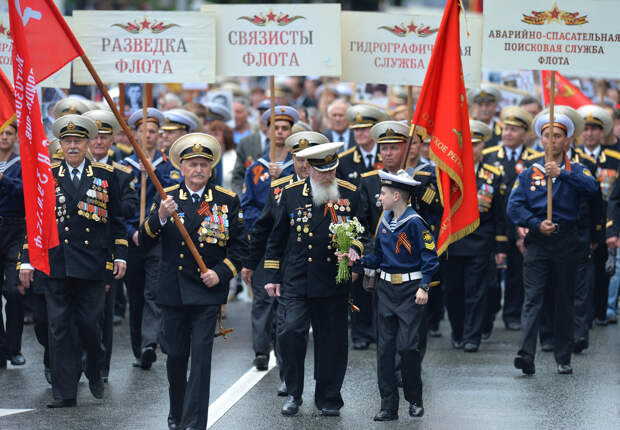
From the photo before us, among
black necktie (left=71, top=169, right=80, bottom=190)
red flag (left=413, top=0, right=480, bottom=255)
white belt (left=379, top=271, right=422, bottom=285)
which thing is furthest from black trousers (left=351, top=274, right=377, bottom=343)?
black necktie (left=71, top=169, right=80, bottom=190)

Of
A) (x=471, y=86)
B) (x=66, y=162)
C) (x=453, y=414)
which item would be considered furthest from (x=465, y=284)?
(x=66, y=162)

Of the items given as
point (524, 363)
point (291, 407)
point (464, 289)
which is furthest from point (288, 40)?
Answer: point (291, 407)

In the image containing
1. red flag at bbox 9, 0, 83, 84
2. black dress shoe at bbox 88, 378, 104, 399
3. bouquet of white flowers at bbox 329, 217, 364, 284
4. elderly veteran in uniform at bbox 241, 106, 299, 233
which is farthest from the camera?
elderly veteran in uniform at bbox 241, 106, 299, 233

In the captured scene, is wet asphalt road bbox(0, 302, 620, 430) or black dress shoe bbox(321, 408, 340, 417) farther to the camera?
black dress shoe bbox(321, 408, 340, 417)

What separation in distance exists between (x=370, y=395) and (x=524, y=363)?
163cm

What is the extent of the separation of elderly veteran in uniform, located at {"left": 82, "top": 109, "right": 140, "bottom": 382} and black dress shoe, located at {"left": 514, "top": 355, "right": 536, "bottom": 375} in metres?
3.64

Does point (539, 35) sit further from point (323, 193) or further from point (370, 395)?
point (370, 395)

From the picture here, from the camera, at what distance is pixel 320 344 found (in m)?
10.2

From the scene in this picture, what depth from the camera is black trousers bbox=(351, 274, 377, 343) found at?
526 inches

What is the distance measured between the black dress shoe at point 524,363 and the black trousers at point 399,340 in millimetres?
1817

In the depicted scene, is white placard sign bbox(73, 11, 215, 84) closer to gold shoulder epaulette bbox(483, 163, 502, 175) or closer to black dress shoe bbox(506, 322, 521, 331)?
gold shoulder epaulette bbox(483, 163, 502, 175)

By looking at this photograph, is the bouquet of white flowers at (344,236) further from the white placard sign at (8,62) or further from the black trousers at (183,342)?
the white placard sign at (8,62)

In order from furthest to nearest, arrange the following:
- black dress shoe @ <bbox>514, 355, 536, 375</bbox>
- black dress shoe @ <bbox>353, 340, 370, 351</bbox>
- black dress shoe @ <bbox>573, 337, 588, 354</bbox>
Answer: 1. black dress shoe @ <bbox>353, 340, 370, 351</bbox>
2. black dress shoe @ <bbox>573, 337, 588, 354</bbox>
3. black dress shoe @ <bbox>514, 355, 536, 375</bbox>

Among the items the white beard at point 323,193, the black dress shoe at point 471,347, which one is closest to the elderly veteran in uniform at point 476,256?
the black dress shoe at point 471,347
